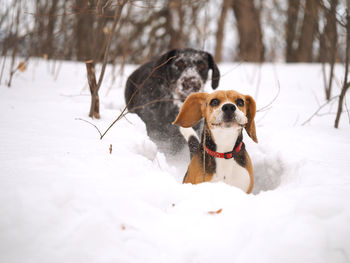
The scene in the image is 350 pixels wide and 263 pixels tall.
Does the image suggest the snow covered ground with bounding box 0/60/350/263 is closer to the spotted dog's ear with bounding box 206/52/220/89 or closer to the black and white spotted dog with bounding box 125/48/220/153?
the black and white spotted dog with bounding box 125/48/220/153

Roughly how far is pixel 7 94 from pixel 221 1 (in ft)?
30.2

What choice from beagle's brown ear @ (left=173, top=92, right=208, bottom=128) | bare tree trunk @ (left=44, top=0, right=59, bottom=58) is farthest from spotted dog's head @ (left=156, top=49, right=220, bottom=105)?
bare tree trunk @ (left=44, top=0, right=59, bottom=58)

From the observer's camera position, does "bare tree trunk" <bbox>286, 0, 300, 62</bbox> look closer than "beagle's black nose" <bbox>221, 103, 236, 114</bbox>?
No

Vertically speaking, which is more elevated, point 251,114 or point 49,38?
point 49,38

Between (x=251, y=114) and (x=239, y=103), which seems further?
(x=251, y=114)

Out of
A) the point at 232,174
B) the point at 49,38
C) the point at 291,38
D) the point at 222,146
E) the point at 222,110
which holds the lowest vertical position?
the point at 232,174

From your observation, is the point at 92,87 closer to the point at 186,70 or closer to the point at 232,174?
the point at 186,70

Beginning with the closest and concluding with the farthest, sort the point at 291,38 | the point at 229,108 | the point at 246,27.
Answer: the point at 229,108, the point at 246,27, the point at 291,38

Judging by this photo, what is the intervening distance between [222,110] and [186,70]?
162 centimetres

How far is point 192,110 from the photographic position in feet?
8.64

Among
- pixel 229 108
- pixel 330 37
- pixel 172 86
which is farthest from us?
pixel 330 37

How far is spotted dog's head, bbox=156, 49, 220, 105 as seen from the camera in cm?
360

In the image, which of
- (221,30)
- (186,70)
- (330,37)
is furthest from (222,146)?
(221,30)

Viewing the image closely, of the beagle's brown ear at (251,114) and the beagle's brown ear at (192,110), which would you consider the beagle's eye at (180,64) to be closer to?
the beagle's brown ear at (192,110)
